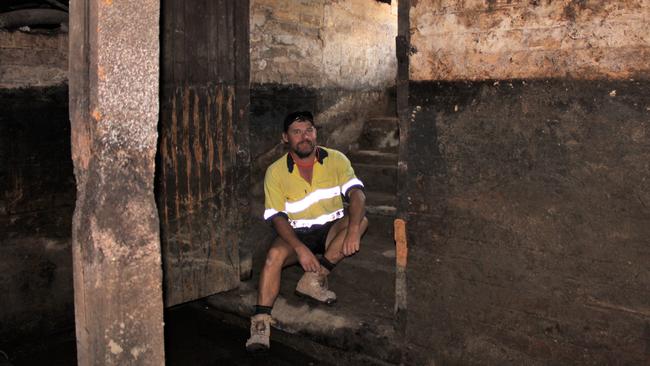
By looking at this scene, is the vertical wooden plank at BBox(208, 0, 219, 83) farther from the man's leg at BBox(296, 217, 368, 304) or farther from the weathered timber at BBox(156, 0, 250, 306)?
the man's leg at BBox(296, 217, 368, 304)

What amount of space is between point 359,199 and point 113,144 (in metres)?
2.50

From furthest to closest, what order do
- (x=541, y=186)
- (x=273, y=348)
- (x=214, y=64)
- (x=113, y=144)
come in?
(x=214, y=64) → (x=273, y=348) → (x=541, y=186) → (x=113, y=144)

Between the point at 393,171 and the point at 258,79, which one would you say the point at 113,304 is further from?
the point at 393,171

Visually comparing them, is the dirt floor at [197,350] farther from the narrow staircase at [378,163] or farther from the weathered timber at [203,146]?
the narrow staircase at [378,163]

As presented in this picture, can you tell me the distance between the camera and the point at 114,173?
2.43 metres

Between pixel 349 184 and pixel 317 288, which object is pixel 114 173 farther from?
pixel 349 184

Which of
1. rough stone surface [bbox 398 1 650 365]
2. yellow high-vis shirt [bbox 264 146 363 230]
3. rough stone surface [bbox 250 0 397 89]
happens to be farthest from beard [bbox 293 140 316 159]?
rough stone surface [bbox 398 1 650 365]

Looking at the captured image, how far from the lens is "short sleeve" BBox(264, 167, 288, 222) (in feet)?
14.9

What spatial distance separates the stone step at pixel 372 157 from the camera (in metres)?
6.26

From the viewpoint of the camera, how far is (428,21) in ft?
11.5

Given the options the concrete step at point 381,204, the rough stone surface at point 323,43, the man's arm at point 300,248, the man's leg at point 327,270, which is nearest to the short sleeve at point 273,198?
the man's arm at point 300,248

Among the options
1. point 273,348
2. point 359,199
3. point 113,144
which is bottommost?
point 273,348

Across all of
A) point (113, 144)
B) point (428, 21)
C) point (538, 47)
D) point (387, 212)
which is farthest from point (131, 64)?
point (387, 212)

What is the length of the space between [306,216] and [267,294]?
0.76 meters
